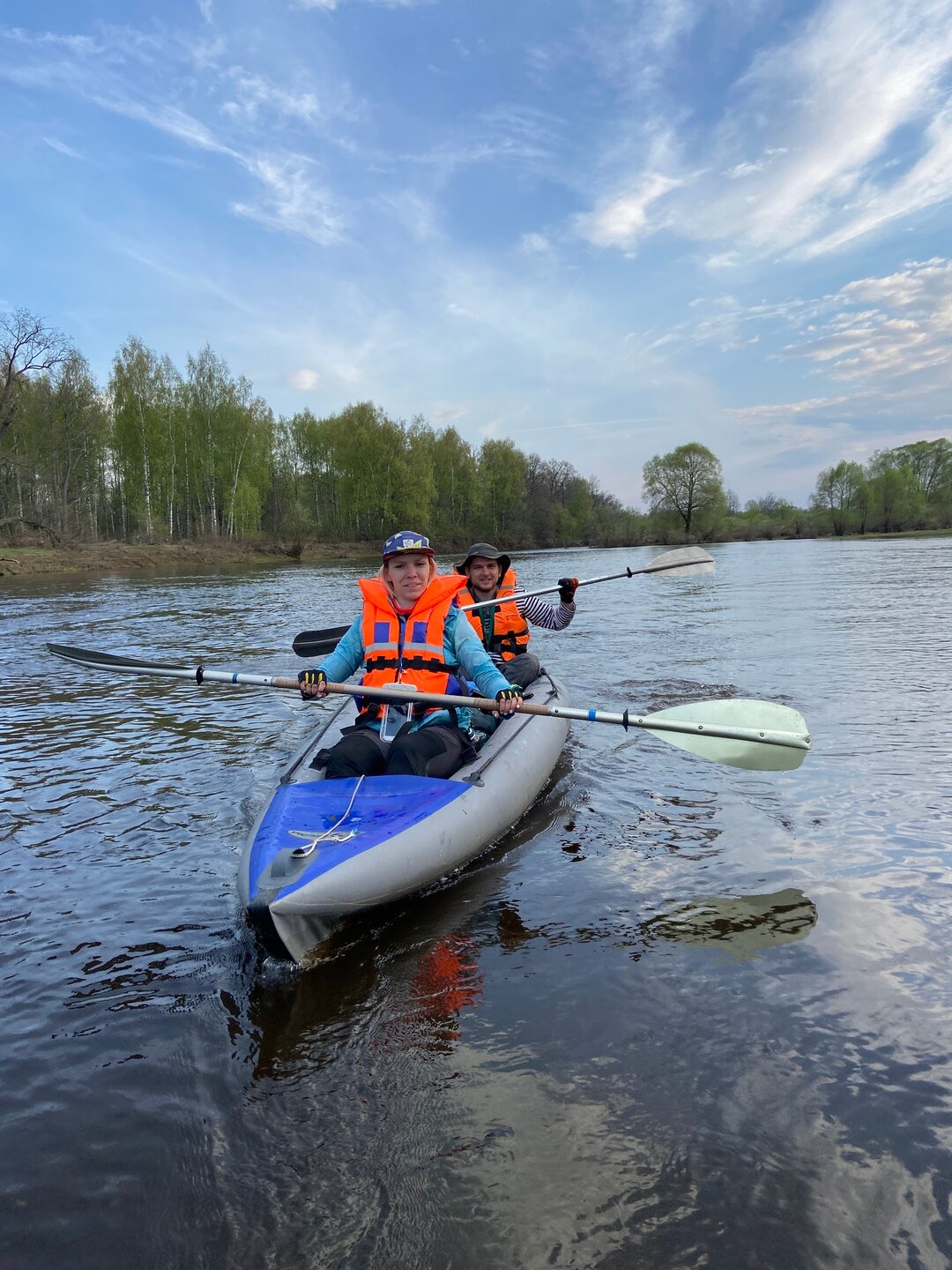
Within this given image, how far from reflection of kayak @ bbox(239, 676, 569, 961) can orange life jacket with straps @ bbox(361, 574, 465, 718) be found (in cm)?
53

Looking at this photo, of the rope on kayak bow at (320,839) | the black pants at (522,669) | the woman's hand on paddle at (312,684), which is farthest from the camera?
the black pants at (522,669)

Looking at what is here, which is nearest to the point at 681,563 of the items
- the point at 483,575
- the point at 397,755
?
the point at 483,575

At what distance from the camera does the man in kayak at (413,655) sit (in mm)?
4328

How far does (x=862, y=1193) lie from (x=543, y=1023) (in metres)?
1.05

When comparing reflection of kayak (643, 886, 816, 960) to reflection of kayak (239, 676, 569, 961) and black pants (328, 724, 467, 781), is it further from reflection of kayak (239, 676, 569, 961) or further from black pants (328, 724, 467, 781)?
black pants (328, 724, 467, 781)

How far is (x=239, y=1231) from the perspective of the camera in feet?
6.33

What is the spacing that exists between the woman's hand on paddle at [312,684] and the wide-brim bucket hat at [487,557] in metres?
2.35

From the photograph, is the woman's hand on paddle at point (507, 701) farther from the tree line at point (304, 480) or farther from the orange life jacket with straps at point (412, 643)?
the tree line at point (304, 480)

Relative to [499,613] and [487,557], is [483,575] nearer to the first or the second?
[487,557]

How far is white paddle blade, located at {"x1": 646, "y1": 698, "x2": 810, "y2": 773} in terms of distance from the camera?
4.28m

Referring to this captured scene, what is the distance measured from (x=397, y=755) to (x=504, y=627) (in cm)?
314

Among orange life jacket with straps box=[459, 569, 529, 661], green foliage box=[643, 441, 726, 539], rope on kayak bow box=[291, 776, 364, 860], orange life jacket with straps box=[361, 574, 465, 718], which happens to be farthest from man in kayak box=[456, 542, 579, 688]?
green foliage box=[643, 441, 726, 539]

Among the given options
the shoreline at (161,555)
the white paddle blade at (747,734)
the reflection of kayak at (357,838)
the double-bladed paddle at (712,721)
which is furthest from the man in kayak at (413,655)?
the shoreline at (161,555)

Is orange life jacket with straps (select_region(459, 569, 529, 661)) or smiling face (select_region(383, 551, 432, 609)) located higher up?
smiling face (select_region(383, 551, 432, 609))
